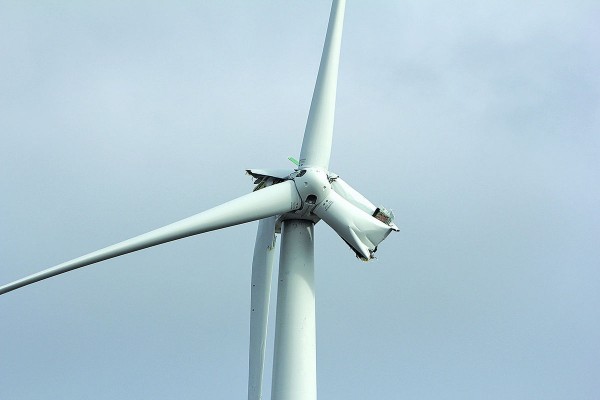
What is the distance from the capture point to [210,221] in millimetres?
29281

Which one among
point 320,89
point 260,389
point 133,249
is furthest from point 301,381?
point 320,89

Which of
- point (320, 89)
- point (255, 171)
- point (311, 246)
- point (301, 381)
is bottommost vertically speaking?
point (301, 381)

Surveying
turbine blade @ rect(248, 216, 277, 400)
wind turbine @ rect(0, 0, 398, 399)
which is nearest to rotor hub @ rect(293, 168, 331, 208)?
wind turbine @ rect(0, 0, 398, 399)

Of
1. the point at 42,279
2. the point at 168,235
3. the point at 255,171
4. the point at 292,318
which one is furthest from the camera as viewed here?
the point at 255,171

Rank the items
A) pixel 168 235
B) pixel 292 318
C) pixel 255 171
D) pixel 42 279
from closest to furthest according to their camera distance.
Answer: pixel 42 279 → pixel 168 235 → pixel 292 318 → pixel 255 171

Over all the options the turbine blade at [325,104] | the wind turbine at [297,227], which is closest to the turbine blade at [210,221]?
the wind turbine at [297,227]

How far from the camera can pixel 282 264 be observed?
31.3 metres

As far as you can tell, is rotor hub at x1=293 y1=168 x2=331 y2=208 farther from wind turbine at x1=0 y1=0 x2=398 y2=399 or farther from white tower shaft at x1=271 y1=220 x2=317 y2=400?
white tower shaft at x1=271 y1=220 x2=317 y2=400

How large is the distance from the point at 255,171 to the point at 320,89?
3.56 meters

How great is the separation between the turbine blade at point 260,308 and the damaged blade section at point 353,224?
105 inches

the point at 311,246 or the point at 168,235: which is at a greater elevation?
the point at 311,246

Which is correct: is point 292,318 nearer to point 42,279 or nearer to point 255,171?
point 255,171

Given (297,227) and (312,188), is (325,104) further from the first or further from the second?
(297,227)

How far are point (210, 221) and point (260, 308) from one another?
525 centimetres
